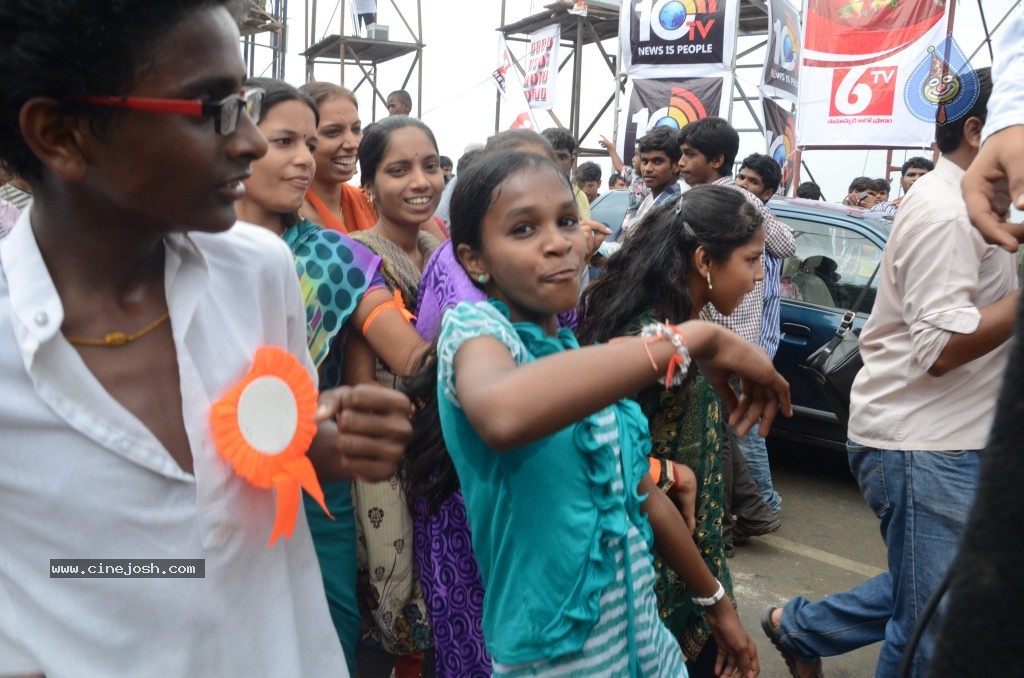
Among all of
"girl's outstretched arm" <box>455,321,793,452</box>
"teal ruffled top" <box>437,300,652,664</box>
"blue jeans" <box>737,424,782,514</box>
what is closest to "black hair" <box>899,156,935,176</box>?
"blue jeans" <box>737,424,782,514</box>

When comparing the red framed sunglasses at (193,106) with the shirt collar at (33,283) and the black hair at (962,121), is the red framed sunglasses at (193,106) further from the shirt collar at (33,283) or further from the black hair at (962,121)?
the black hair at (962,121)

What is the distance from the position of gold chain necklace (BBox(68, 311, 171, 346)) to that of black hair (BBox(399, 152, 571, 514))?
639 millimetres

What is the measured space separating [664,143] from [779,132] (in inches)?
245

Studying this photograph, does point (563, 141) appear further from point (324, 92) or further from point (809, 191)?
point (809, 191)

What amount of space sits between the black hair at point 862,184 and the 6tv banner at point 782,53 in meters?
1.41

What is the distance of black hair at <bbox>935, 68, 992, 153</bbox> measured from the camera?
238cm

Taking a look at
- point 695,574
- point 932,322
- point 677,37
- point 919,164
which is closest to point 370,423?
point 695,574

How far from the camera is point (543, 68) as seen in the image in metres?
13.0

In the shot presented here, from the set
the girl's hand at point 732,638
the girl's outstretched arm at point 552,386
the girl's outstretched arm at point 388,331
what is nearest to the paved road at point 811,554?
the girl's hand at point 732,638

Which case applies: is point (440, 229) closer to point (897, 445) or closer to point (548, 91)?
point (897, 445)

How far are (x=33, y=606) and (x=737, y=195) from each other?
83.7 inches

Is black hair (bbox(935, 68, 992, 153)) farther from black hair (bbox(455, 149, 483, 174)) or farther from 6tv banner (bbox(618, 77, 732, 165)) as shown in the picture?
6tv banner (bbox(618, 77, 732, 165))

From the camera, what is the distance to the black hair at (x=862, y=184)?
1033 cm

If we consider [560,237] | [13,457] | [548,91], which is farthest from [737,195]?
[548,91]
